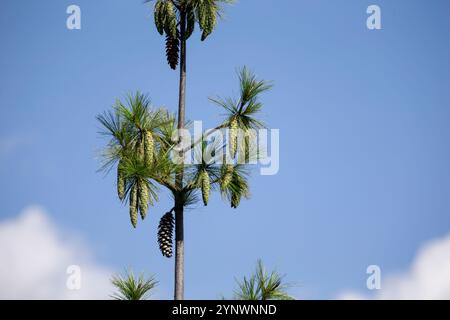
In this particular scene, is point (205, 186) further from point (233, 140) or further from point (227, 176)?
point (233, 140)

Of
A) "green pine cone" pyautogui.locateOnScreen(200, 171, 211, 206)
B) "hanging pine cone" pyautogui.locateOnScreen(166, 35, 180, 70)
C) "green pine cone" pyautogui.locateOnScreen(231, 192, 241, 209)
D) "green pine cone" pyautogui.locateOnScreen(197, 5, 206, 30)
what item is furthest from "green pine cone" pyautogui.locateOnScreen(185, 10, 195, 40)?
"green pine cone" pyautogui.locateOnScreen(231, 192, 241, 209)

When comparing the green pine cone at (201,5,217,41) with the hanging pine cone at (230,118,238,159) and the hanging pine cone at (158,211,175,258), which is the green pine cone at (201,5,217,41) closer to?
the hanging pine cone at (230,118,238,159)

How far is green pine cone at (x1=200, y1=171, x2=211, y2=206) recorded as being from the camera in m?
13.7

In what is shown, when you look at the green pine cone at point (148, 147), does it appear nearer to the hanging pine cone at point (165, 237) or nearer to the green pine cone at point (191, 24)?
the hanging pine cone at point (165, 237)

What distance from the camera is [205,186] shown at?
1384 centimetres

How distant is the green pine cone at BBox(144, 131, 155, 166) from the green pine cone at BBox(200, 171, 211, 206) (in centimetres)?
81

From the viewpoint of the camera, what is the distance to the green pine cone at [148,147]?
555 inches

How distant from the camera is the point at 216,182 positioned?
14328 mm
